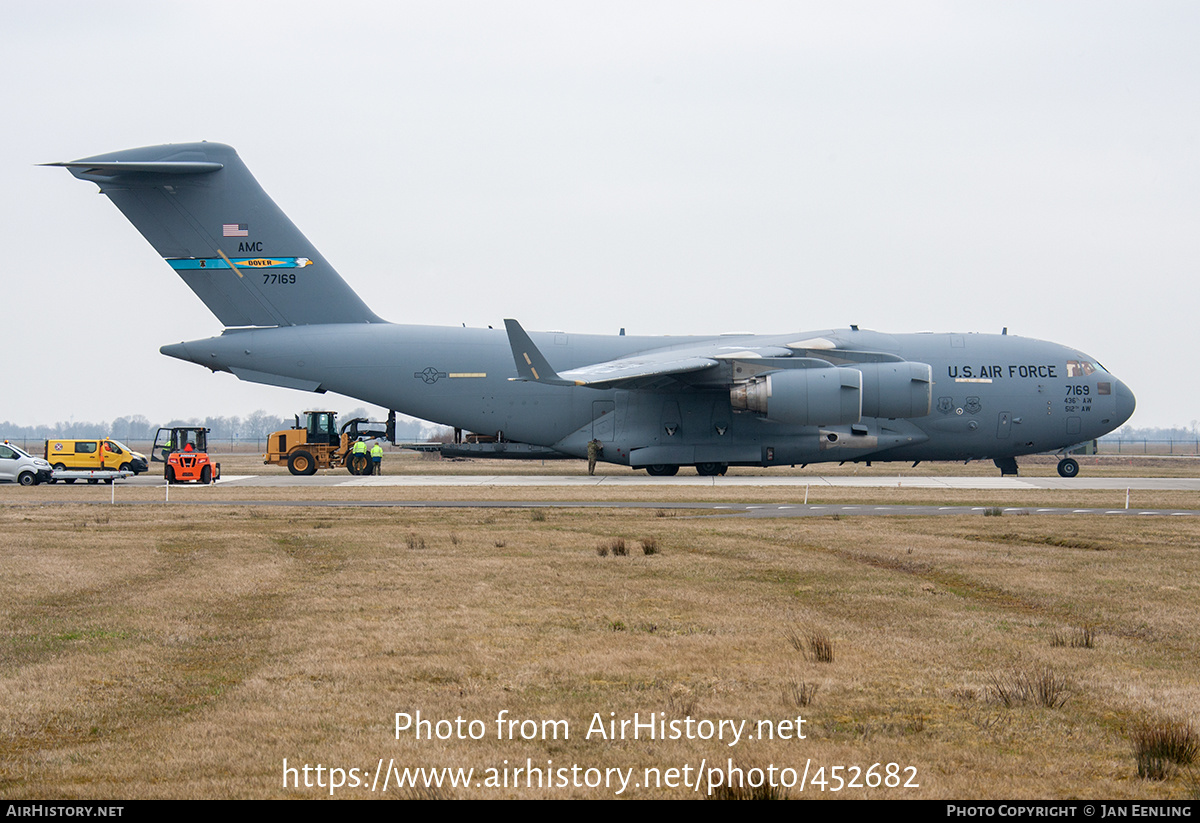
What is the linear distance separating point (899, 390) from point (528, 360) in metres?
11.6

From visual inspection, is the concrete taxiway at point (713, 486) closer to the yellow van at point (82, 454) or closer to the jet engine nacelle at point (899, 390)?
the jet engine nacelle at point (899, 390)

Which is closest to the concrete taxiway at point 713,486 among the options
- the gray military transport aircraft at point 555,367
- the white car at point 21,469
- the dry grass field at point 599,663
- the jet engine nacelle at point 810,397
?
the gray military transport aircraft at point 555,367

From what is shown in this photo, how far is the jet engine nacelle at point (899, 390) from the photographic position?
33781 millimetres

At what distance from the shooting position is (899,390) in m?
33.8

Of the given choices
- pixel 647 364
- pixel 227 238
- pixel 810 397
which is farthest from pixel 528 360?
pixel 227 238

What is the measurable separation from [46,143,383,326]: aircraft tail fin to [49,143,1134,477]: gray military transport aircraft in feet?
0.15

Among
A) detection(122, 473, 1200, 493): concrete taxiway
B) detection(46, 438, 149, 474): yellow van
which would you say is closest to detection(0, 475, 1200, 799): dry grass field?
detection(122, 473, 1200, 493): concrete taxiway

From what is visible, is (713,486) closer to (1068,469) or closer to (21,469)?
(1068,469)

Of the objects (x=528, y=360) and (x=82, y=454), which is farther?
(x=82, y=454)

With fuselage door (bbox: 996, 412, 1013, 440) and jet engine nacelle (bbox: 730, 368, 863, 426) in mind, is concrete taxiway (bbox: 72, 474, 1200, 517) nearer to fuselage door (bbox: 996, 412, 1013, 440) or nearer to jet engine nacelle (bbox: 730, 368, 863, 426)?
fuselage door (bbox: 996, 412, 1013, 440)

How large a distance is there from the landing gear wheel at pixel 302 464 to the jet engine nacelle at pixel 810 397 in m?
18.9

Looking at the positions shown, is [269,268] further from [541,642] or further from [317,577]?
[541,642]

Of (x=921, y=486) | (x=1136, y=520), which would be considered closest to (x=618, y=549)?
(x=1136, y=520)

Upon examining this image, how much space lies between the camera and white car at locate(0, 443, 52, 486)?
3606cm
